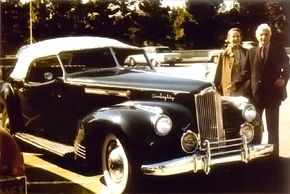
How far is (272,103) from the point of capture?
391 centimetres

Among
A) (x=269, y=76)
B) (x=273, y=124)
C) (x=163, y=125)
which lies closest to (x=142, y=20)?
(x=269, y=76)

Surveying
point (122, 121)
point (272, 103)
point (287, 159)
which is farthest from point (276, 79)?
point (122, 121)

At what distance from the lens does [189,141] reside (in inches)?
121

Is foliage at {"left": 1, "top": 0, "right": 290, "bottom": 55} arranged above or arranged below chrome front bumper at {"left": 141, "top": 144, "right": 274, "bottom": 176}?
above

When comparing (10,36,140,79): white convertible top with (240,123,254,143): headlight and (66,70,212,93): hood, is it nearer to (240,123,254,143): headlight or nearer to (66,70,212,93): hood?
(66,70,212,93): hood

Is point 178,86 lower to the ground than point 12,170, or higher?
higher

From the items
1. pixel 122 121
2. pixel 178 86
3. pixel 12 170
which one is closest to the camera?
pixel 12 170

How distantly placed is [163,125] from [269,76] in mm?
1355

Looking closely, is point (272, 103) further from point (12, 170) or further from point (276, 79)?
point (12, 170)

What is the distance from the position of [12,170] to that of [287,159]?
243 cm

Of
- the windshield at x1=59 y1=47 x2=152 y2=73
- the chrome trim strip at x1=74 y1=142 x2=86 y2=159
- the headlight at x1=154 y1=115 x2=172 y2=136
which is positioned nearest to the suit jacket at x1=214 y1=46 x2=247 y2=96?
the windshield at x1=59 y1=47 x2=152 y2=73

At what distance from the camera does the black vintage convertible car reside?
119 inches

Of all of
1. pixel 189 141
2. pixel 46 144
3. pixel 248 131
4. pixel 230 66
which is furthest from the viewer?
pixel 230 66

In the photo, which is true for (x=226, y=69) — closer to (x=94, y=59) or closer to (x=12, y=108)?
(x=94, y=59)
